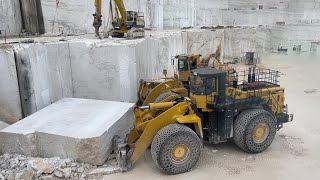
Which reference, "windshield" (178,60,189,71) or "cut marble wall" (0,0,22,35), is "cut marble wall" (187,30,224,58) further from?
"cut marble wall" (0,0,22,35)

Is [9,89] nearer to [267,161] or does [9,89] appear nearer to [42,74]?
[42,74]

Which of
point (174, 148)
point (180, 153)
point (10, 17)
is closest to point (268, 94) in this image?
point (180, 153)

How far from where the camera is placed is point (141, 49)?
11781 millimetres

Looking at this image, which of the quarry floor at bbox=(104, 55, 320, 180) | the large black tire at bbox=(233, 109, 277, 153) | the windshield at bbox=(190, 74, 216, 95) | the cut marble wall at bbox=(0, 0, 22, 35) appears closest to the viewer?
the quarry floor at bbox=(104, 55, 320, 180)

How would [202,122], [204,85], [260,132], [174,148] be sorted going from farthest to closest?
[260,132]
[202,122]
[204,85]
[174,148]

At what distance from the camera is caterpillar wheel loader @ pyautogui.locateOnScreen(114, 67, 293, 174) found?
22.7 ft

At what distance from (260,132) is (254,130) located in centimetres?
25

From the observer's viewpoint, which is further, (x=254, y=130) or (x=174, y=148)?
(x=254, y=130)

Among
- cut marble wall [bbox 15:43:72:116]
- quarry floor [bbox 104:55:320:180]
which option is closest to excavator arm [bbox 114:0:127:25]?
cut marble wall [bbox 15:43:72:116]

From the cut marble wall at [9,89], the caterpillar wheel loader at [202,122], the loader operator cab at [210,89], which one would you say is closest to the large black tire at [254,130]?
the caterpillar wheel loader at [202,122]

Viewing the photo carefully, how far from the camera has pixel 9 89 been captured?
8.91 meters

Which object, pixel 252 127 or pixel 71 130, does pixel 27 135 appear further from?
pixel 252 127

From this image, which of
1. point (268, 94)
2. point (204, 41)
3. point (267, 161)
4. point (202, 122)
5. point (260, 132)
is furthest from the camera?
point (204, 41)

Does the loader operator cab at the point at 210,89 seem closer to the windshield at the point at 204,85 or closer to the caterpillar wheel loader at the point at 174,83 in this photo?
the windshield at the point at 204,85
